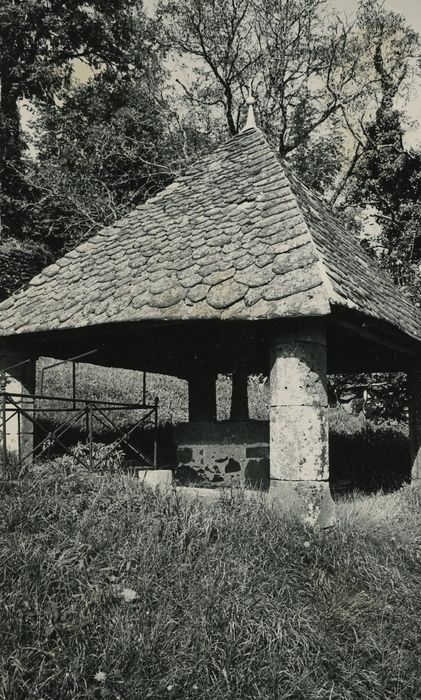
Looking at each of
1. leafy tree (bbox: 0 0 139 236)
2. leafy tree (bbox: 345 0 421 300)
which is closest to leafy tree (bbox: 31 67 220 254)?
leafy tree (bbox: 0 0 139 236)

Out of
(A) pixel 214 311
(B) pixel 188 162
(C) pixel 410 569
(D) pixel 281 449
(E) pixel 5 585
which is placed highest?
(B) pixel 188 162

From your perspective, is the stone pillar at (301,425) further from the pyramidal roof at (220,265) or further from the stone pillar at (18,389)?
the stone pillar at (18,389)

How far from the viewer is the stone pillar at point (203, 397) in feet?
30.2

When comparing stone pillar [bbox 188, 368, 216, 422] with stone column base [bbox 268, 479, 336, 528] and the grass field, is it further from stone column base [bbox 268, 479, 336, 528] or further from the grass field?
the grass field

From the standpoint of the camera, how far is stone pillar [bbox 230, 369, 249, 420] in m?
7.90

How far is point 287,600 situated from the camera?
13.6 feet

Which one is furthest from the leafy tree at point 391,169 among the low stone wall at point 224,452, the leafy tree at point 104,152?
the low stone wall at point 224,452

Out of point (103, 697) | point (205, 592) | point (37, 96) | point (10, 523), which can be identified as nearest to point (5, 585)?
point (10, 523)

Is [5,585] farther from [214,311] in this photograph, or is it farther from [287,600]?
[214,311]

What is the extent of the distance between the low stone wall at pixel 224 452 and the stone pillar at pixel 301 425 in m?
1.36

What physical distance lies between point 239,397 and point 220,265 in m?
2.22

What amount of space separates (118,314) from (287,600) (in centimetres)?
329

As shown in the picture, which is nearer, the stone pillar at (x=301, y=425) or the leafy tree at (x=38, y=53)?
the stone pillar at (x=301, y=425)

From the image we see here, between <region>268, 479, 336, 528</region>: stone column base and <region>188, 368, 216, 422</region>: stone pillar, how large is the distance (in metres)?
3.64
